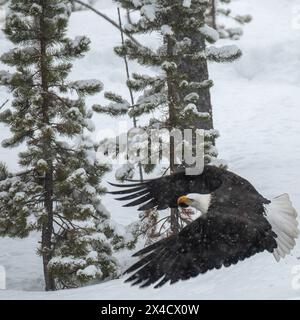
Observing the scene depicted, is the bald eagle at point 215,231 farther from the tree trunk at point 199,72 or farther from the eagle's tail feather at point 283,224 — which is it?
the tree trunk at point 199,72

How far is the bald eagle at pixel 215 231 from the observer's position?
17.6ft

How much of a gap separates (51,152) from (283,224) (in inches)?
144

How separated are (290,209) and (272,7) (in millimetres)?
20699

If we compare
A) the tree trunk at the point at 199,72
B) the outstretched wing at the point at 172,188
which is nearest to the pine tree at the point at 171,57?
the tree trunk at the point at 199,72

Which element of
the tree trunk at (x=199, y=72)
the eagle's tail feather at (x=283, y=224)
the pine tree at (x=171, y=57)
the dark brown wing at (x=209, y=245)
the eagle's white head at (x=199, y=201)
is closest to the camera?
the dark brown wing at (x=209, y=245)

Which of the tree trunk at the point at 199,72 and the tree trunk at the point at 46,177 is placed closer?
the tree trunk at the point at 46,177

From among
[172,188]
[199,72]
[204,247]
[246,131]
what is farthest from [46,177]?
[246,131]

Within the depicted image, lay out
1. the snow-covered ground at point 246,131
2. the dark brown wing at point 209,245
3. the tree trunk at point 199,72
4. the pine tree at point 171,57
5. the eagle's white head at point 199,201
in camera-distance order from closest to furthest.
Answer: the dark brown wing at point 209,245 < the eagle's white head at point 199,201 < the snow-covered ground at point 246,131 < the pine tree at point 171,57 < the tree trunk at point 199,72

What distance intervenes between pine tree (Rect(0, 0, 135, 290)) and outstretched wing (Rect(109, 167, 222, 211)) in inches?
69.0

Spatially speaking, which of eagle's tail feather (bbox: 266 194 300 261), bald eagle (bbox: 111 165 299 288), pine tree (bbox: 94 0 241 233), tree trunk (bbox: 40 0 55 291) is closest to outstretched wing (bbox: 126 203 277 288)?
bald eagle (bbox: 111 165 299 288)

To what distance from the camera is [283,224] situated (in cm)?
669

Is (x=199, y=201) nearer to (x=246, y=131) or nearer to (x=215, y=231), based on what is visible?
(x=215, y=231)
